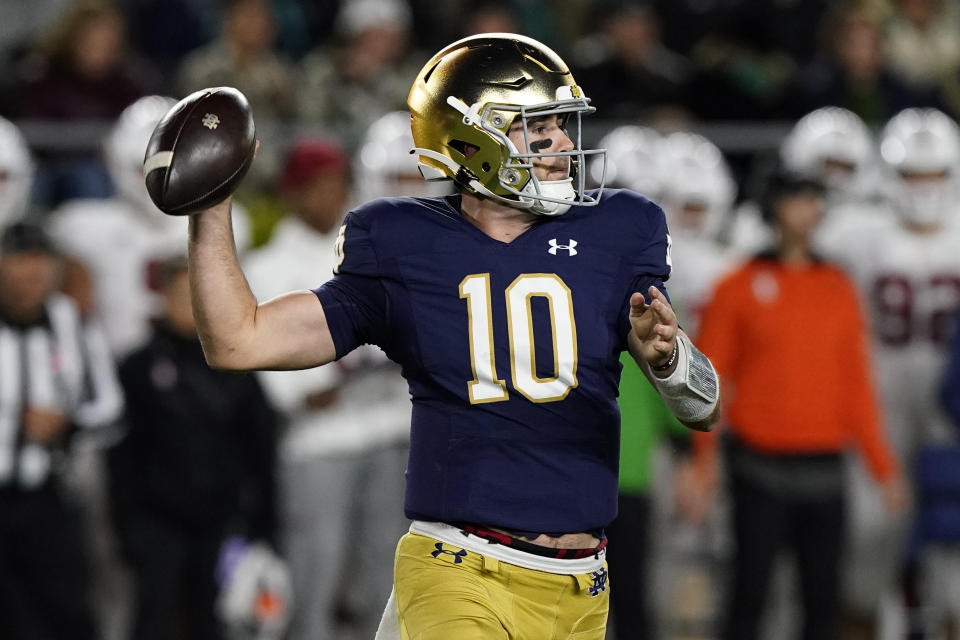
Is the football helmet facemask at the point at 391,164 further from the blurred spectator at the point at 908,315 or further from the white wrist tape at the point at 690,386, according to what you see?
the white wrist tape at the point at 690,386

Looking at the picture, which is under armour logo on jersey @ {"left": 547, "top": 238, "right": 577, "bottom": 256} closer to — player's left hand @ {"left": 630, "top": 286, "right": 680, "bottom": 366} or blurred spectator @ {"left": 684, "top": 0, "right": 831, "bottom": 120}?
player's left hand @ {"left": 630, "top": 286, "right": 680, "bottom": 366}

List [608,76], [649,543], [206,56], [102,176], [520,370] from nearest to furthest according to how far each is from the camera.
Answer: [520,370], [649,543], [102,176], [206,56], [608,76]

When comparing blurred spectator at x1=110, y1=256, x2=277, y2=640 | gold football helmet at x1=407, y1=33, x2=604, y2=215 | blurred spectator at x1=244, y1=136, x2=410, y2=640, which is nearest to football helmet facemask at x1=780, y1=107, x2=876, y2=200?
blurred spectator at x1=244, y1=136, x2=410, y2=640

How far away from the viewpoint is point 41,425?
19.2 feet

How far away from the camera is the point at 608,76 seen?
7.94 m

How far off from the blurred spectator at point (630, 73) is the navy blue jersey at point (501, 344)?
4.52m

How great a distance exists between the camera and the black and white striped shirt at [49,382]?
584 cm

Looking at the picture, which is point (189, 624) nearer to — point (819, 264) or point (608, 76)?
point (819, 264)

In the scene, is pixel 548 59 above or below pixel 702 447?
above

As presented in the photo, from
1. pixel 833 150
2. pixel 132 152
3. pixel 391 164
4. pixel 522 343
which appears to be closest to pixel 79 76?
pixel 132 152

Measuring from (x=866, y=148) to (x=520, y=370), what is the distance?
445 cm

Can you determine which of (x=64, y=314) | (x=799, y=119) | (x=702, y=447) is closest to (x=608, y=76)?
(x=799, y=119)

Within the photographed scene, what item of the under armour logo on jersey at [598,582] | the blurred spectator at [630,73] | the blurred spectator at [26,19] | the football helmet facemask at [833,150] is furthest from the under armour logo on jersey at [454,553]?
the blurred spectator at [26,19]

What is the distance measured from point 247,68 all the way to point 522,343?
176 inches
